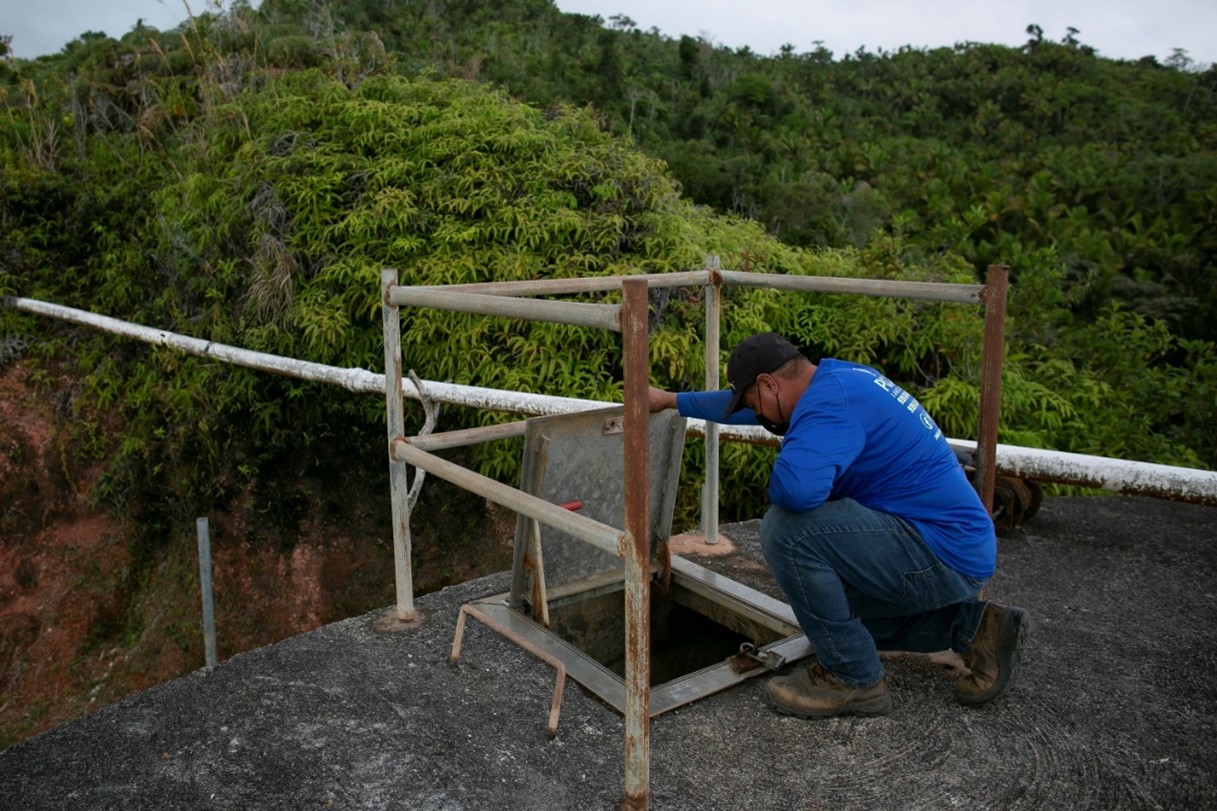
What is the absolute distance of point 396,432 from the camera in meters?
2.95

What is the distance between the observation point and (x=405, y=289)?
276cm

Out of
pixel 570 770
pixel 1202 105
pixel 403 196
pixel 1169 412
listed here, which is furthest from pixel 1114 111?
pixel 570 770

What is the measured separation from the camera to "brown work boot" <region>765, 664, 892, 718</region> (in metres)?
2.52

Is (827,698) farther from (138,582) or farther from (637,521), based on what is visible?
(138,582)

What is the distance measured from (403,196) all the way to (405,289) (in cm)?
312

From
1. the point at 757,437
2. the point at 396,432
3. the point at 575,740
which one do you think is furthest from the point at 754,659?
the point at 396,432

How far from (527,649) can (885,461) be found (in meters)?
1.20

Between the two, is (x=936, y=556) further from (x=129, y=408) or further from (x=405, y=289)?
(x=129, y=408)

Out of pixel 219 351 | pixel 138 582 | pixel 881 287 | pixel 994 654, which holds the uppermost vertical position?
pixel 881 287

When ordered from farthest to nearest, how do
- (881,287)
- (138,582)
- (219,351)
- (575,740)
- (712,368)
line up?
(138,582)
(219,351)
(712,368)
(881,287)
(575,740)

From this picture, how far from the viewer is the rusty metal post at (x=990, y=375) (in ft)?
8.39

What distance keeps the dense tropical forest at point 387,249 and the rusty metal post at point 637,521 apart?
2.83m

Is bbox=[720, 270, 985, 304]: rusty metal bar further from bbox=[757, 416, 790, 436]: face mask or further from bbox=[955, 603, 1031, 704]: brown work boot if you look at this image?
bbox=[955, 603, 1031, 704]: brown work boot

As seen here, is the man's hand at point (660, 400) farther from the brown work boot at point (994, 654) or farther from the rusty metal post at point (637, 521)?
the brown work boot at point (994, 654)
